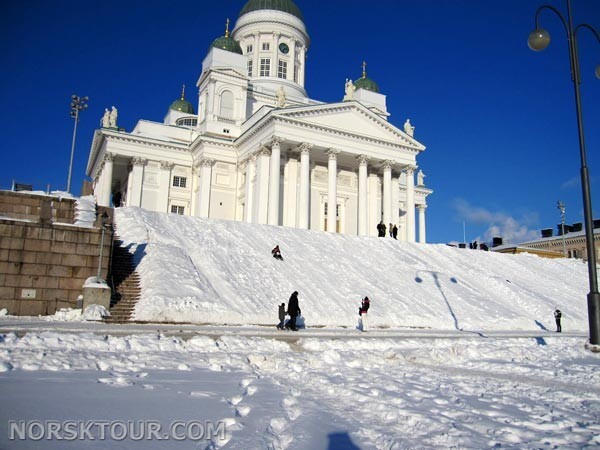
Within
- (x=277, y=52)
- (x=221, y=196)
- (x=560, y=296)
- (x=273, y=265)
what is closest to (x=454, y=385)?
(x=273, y=265)

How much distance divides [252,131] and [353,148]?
370 inches

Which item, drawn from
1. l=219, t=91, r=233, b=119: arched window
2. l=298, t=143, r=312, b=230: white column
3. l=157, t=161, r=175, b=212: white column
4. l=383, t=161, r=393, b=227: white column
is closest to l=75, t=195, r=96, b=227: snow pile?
l=298, t=143, r=312, b=230: white column

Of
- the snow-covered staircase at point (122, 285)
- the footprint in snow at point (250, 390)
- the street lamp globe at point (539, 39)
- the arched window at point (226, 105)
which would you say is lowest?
the footprint in snow at point (250, 390)

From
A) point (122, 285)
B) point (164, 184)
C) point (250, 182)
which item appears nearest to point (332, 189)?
point (250, 182)

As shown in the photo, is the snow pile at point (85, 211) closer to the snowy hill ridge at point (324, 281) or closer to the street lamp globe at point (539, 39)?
the snowy hill ridge at point (324, 281)

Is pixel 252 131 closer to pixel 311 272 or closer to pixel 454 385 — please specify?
pixel 311 272

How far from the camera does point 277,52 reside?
60.3 metres

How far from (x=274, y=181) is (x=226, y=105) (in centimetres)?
1523

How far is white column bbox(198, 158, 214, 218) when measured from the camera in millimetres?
47781

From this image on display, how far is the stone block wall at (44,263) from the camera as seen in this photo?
17812mm

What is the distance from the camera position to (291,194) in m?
45.6

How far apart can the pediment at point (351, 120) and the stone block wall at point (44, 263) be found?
26.8 m

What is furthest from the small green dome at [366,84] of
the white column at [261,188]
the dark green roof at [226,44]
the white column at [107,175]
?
the white column at [107,175]

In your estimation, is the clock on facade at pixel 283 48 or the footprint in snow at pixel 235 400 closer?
the footprint in snow at pixel 235 400
